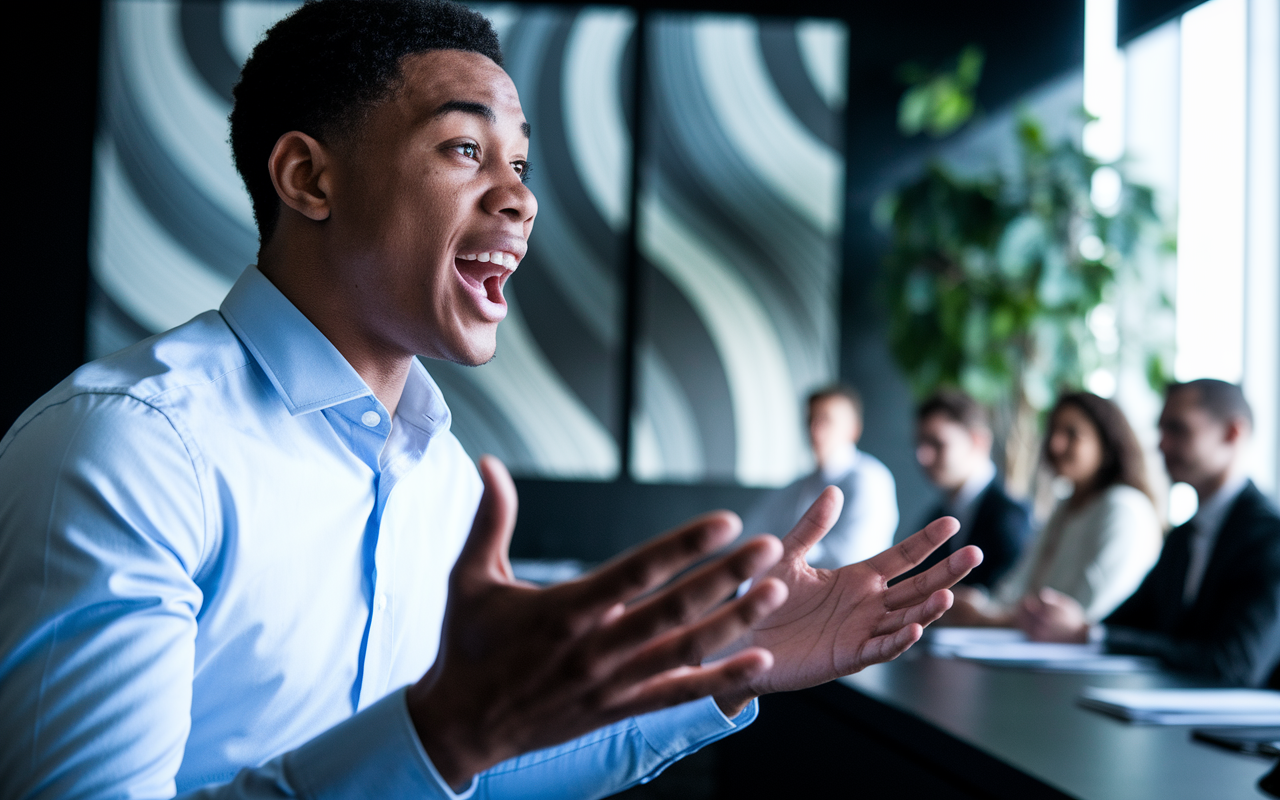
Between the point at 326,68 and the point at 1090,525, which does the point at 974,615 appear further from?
the point at 326,68

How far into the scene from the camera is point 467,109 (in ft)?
3.39

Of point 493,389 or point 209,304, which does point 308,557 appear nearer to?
point 493,389

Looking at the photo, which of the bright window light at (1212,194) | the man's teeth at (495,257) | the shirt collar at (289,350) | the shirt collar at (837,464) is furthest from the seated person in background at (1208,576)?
the shirt collar at (289,350)

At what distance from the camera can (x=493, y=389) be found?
4805 mm

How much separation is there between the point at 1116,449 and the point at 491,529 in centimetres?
317

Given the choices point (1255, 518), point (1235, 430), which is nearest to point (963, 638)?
point (1255, 518)

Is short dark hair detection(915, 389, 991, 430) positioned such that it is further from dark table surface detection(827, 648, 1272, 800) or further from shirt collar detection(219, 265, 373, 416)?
shirt collar detection(219, 265, 373, 416)

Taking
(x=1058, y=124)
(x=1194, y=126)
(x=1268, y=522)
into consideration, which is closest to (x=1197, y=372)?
(x=1194, y=126)

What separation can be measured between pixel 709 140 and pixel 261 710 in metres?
4.41

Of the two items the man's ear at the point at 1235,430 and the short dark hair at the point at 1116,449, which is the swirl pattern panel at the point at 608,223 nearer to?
the short dark hair at the point at 1116,449

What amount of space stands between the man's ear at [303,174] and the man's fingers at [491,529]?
0.53 m

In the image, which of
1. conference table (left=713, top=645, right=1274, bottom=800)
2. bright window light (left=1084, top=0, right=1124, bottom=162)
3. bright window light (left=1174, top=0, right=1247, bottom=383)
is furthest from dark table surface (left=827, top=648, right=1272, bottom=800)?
bright window light (left=1084, top=0, right=1124, bottom=162)

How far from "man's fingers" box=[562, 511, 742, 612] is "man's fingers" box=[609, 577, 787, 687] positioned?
0.13ft

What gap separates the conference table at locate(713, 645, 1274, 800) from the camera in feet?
4.49
